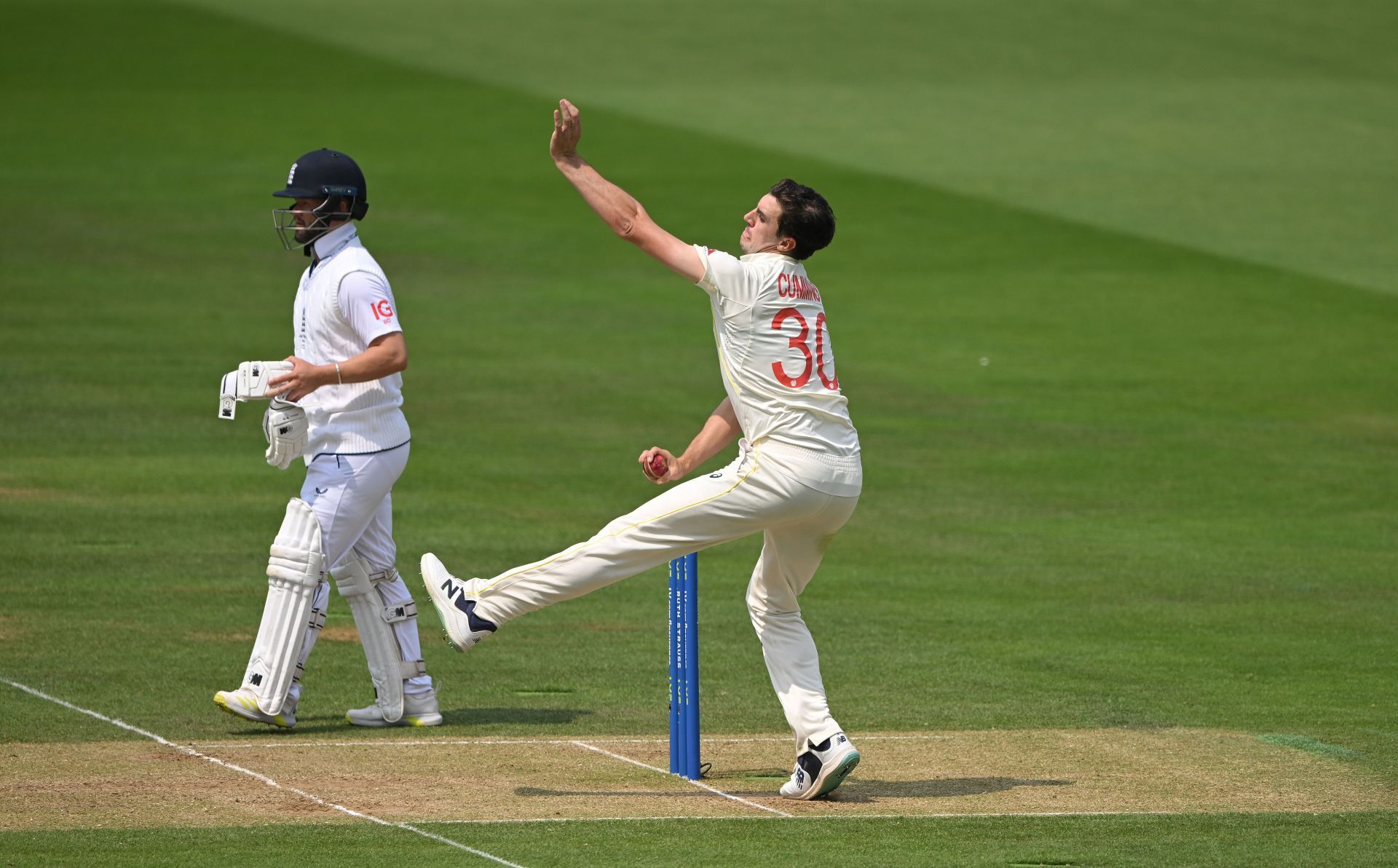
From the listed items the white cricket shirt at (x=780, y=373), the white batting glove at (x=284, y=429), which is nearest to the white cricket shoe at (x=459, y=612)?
the white cricket shirt at (x=780, y=373)

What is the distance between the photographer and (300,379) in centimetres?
823

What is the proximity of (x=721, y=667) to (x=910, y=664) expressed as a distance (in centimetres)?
92

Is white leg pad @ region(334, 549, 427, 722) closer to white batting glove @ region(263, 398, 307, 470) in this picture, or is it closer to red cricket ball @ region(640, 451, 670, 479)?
white batting glove @ region(263, 398, 307, 470)

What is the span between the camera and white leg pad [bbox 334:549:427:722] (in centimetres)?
875

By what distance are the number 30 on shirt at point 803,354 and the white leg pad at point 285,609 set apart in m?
2.17

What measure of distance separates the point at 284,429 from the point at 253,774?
1.47 meters

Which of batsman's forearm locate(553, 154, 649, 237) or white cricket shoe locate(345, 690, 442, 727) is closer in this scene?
batsman's forearm locate(553, 154, 649, 237)

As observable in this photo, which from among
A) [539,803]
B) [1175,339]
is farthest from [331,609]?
[1175,339]

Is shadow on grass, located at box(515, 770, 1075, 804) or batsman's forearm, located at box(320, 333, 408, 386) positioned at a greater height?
batsman's forearm, located at box(320, 333, 408, 386)

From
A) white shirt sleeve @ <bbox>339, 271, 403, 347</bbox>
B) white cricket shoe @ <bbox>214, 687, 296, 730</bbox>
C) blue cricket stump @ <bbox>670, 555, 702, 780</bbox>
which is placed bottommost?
white cricket shoe @ <bbox>214, 687, 296, 730</bbox>

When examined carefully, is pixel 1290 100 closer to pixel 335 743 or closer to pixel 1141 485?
pixel 1141 485

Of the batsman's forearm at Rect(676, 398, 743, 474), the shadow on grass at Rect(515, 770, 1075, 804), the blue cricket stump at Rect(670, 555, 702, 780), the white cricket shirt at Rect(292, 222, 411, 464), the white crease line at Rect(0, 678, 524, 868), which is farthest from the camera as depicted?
the white cricket shirt at Rect(292, 222, 411, 464)

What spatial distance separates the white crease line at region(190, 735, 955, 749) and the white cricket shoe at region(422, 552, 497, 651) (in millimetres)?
1006

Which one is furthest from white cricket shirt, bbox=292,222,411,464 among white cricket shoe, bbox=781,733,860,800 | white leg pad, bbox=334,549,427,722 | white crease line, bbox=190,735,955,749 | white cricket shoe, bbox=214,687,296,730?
white cricket shoe, bbox=781,733,860,800
